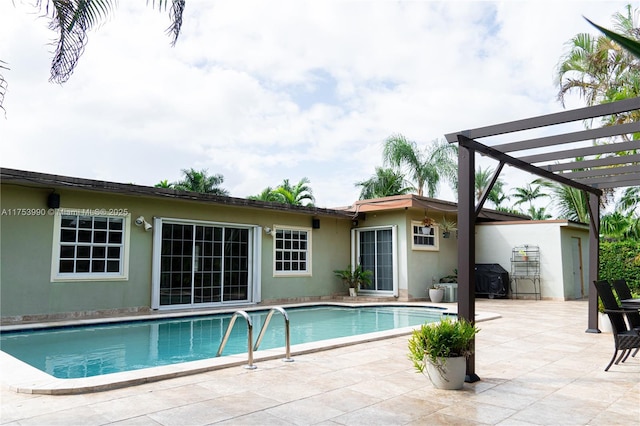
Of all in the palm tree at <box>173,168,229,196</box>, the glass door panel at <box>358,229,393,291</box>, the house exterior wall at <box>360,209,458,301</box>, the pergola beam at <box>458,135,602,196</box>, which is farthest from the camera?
the palm tree at <box>173,168,229,196</box>

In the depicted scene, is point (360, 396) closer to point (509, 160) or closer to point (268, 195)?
point (509, 160)

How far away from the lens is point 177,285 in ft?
36.6

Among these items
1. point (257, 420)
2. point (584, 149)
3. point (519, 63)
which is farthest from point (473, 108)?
point (257, 420)

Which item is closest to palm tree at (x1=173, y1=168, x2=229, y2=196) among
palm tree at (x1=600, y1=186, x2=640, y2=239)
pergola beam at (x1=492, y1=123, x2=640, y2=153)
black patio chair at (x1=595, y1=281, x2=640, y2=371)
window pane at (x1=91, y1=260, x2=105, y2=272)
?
window pane at (x1=91, y1=260, x2=105, y2=272)

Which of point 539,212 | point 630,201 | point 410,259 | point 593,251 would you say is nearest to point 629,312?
point 593,251

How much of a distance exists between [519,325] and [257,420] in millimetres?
6751

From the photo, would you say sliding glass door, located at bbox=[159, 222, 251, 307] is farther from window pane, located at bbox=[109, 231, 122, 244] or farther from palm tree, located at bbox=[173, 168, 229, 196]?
palm tree, located at bbox=[173, 168, 229, 196]

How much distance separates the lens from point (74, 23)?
12.2 ft

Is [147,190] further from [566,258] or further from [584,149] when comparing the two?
[566,258]

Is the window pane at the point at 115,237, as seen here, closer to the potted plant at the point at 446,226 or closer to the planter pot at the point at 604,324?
the planter pot at the point at 604,324

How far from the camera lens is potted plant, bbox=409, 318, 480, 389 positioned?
433 centimetres

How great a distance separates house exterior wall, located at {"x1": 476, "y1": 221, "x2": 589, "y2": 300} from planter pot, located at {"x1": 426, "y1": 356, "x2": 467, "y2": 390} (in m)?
11.3

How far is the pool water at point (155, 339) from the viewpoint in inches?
243

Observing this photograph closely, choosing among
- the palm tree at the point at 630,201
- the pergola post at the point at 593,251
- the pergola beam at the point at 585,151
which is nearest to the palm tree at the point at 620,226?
the palm tree at the point at 630,201
